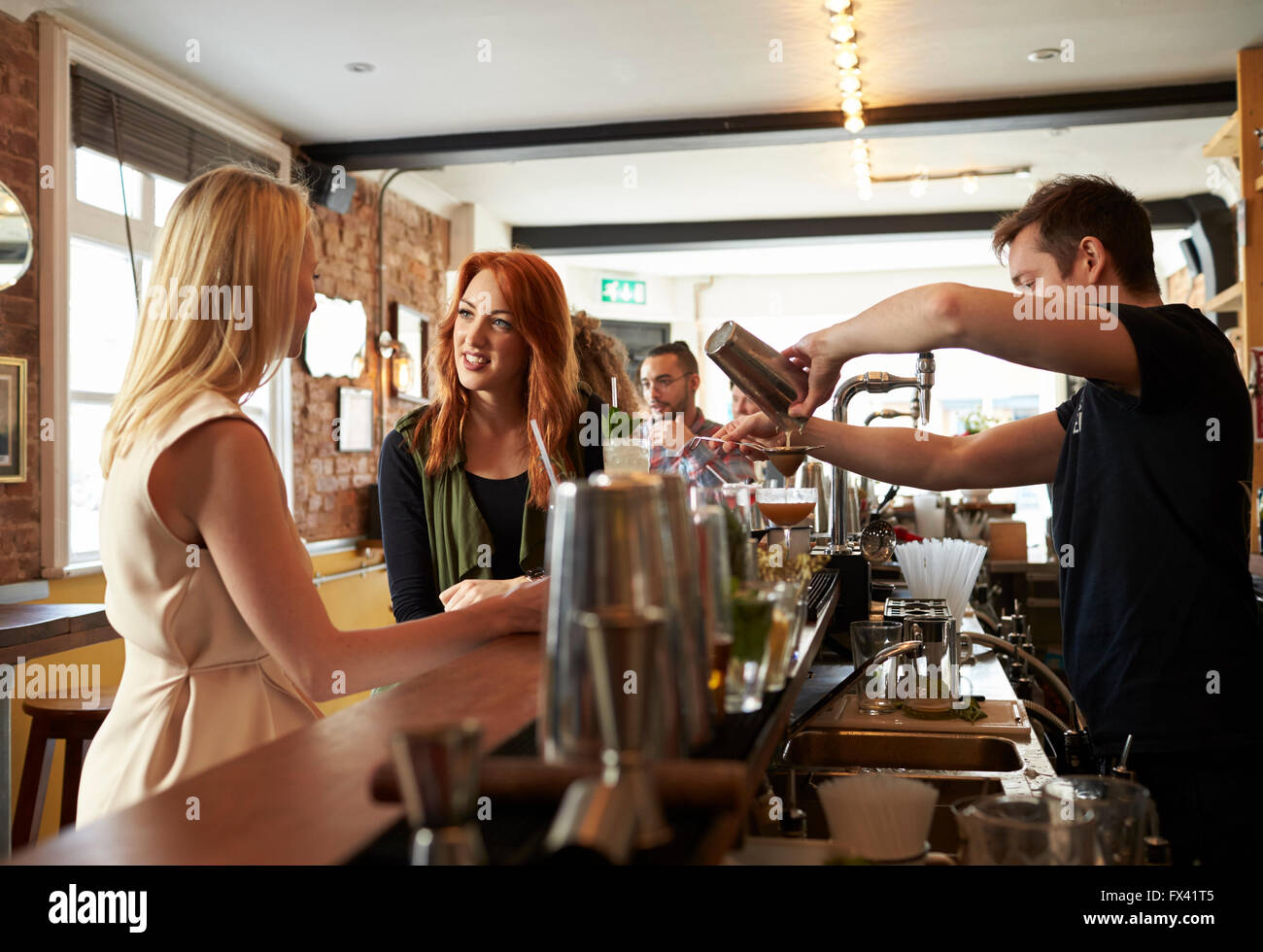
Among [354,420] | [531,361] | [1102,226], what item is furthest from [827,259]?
[1102,226]

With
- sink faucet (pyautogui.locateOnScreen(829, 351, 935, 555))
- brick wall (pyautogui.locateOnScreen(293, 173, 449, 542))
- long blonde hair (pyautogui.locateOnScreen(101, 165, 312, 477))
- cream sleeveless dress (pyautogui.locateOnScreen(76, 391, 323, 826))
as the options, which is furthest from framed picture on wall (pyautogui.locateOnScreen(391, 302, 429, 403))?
cream sleeveless dress (pyautogui.locateOnScreen(76, 391, 323, 826))

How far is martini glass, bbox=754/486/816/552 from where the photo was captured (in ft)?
6.22

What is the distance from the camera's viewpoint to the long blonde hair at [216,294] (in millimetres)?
1341

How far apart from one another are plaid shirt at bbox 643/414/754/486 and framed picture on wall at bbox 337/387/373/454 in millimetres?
4300

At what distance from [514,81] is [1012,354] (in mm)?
4335

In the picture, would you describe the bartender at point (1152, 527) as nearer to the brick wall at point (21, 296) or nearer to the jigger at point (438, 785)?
the jigger at point (438, 785)

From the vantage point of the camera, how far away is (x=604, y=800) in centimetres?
60

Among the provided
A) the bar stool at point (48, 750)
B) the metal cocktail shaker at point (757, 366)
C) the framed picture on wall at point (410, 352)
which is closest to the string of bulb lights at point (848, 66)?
the framed picture on wall at point (410, 352)

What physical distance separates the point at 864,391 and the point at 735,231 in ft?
21.4

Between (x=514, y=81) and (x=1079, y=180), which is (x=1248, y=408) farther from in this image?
(x=514, y=81)

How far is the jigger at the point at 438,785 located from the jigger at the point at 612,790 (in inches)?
2.2

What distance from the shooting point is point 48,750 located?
344cm

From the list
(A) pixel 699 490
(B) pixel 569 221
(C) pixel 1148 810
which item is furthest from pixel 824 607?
(B) pixel 569 221

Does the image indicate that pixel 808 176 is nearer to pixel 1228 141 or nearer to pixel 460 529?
pixel 1228 141
